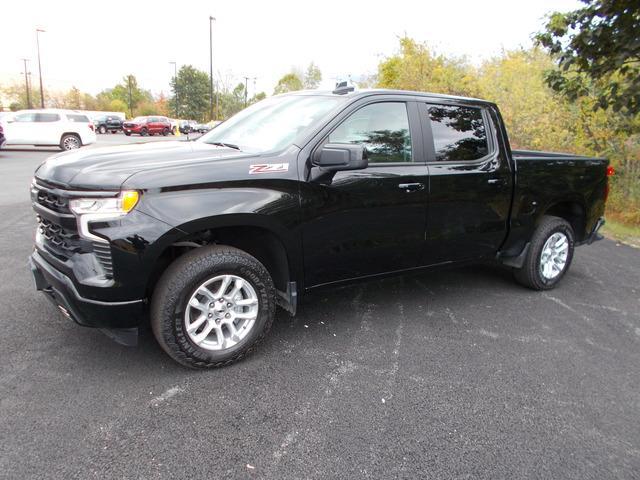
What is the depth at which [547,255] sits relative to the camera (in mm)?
4785

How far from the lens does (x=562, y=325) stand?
402cm

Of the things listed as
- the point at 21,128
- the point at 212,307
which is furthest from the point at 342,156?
the point at 21,128

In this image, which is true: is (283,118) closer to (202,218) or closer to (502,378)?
(202,218)

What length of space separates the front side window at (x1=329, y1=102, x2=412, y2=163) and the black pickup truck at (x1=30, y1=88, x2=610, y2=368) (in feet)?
0.04

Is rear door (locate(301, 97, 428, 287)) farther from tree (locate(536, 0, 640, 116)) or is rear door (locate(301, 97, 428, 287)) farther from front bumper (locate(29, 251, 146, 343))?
tree (locate(536, 0, 640, 116))

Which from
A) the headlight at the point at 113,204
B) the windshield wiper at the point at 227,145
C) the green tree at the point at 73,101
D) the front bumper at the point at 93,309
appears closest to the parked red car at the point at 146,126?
the green tree at the point at 73,101

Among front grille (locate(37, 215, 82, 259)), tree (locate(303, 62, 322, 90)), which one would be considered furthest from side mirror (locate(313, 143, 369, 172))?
tree (locate(303, 62, 322, 90))

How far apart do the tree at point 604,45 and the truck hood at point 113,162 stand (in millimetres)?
6226

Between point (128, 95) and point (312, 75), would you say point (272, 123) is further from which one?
point (128, 95)

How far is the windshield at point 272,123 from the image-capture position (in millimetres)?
3311

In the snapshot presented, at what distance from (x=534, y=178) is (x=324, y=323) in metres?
2.53

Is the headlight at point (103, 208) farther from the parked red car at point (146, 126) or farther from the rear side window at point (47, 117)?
the parked red car at point (146, 126)

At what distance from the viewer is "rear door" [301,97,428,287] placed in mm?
3215

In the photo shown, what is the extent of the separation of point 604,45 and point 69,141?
2025 centimetres
